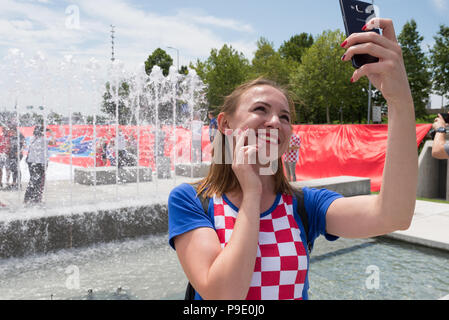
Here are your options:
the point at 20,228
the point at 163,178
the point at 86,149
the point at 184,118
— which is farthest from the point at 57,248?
the point at 86,149

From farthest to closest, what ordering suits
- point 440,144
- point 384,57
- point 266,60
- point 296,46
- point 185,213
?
point 296,46 → point 266,60 → point 440,144 → point 185,213 → point 384,57

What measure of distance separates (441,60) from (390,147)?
128 ft

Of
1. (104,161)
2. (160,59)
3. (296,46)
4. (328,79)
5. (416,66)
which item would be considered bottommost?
(104,161)

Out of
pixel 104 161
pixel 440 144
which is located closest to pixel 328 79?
pixel 104 161

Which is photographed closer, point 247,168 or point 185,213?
point 247,168

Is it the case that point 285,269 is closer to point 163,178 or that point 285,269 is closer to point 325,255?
point 325,255

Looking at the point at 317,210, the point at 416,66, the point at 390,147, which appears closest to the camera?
the point at 390,147

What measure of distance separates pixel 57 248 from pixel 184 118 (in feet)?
28.8

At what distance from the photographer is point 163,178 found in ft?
39.5

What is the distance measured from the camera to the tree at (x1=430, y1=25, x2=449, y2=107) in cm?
3334

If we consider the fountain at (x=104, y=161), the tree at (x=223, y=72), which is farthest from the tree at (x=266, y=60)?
the fountain at (x=104, y=161)

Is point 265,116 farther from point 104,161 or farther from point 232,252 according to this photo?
point 104,161

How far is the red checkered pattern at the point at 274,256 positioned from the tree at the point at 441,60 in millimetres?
38620

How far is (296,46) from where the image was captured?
55.7m
